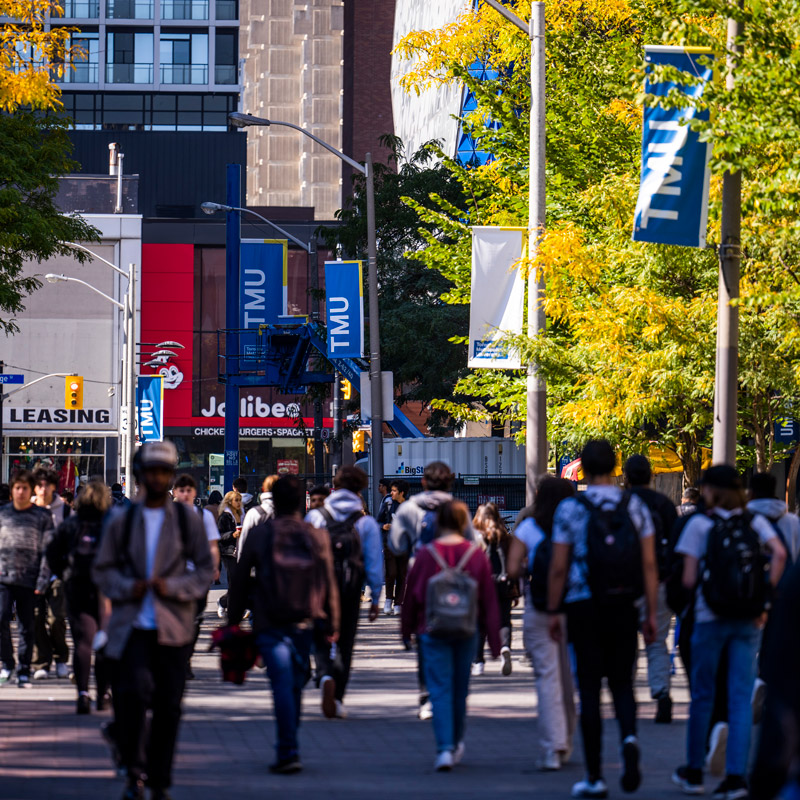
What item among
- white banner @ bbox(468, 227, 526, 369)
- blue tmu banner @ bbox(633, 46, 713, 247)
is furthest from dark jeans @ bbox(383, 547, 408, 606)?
blue tmu banner @ bbox(633, 46, 713, 247)

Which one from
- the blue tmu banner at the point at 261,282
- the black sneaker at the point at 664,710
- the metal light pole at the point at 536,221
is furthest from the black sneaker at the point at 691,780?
the blue tmu banner at the point at 261,282

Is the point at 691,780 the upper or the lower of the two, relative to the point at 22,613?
lower

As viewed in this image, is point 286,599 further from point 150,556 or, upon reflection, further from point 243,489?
point 243,489

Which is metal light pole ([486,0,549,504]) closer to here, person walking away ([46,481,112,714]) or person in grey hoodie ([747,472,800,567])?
person walking away ([46,481,112,714])

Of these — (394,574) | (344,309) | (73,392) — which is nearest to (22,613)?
(394,574)

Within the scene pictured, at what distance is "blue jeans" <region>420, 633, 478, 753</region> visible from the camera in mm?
8445

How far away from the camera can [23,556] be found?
40.4 feet

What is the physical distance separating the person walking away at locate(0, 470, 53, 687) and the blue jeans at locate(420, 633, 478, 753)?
468 centimetres

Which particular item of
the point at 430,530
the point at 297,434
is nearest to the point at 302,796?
the point at 430,530

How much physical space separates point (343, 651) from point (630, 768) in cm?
333

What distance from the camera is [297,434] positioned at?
2506 inches

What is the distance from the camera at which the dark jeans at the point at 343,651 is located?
34.2 ft

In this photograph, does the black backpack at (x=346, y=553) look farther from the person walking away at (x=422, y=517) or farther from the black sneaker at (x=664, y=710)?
the black sneaker at (x=664, y=710)

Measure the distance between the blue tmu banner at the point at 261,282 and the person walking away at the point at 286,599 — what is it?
33.4m
